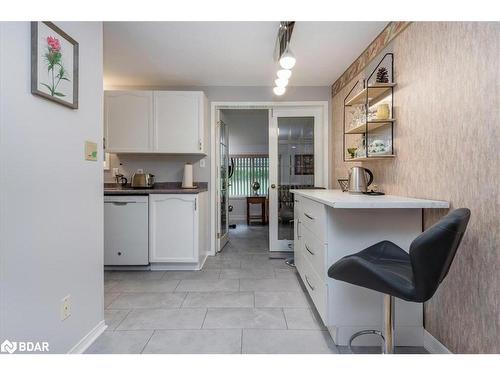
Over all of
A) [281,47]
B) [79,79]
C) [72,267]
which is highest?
[281,47]

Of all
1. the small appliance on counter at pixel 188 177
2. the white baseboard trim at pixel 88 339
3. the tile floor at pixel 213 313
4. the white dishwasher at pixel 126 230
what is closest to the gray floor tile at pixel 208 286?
the tile floor at pixel 213 313

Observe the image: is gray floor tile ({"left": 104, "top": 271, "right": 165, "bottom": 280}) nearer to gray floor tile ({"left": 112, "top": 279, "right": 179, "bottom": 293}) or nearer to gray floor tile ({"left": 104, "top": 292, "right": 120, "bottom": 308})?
gray floor tile ({"left": 112, "top": 279, "right": 179, "bottom": 293})

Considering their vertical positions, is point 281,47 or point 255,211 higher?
point 281,47

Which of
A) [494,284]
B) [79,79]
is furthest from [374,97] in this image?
[79,79]

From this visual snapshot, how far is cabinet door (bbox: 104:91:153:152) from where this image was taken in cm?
318

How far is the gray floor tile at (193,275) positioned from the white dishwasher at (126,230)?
33 centimetres

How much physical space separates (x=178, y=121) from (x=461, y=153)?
277 cm

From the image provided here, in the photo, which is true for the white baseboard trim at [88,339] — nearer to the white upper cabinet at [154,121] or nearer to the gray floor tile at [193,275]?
the gray floor tile at [193,275]

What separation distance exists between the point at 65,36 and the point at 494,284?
239cm

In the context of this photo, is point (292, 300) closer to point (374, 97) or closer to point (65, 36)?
point (374, 97)

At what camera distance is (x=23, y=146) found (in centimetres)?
114

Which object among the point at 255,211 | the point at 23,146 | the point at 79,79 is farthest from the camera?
the point at 255,211

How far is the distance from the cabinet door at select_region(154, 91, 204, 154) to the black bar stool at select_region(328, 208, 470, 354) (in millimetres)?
2469

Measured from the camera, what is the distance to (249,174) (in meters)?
6.75
